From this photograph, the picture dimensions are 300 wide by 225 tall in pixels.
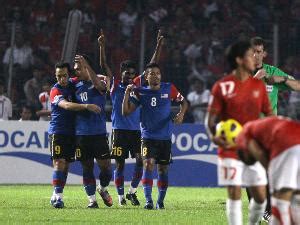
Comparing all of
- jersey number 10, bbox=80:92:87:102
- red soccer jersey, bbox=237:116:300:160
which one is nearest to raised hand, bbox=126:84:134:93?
jersey number 10, bbox=80:92:87:102

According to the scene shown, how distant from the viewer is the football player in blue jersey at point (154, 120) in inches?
620

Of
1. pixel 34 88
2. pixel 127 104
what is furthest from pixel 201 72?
pixel 127 104

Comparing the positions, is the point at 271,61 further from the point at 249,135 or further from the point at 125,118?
the point at 249,135

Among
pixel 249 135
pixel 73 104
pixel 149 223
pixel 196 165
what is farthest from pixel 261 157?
pixel 196 165

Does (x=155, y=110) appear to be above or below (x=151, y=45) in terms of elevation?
below

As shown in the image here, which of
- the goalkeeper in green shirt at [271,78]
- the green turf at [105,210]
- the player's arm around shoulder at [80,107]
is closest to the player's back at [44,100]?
the green turf at [105,210]

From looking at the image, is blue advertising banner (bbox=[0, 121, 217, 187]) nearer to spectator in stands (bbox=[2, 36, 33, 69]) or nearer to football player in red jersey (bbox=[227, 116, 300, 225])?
spectator in stands (bbox=[2, 36, 33, 69])

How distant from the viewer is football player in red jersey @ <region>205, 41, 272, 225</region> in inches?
403

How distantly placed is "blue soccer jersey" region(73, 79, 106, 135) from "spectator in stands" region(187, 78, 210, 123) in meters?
7.43

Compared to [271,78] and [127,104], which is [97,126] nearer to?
[127,104]

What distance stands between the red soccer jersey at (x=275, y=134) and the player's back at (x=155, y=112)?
7.42 meters

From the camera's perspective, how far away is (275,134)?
330 inches

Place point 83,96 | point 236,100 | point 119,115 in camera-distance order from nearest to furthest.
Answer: point 236,100 → point 83,96 → point 119,115

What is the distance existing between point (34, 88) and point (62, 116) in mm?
7042
